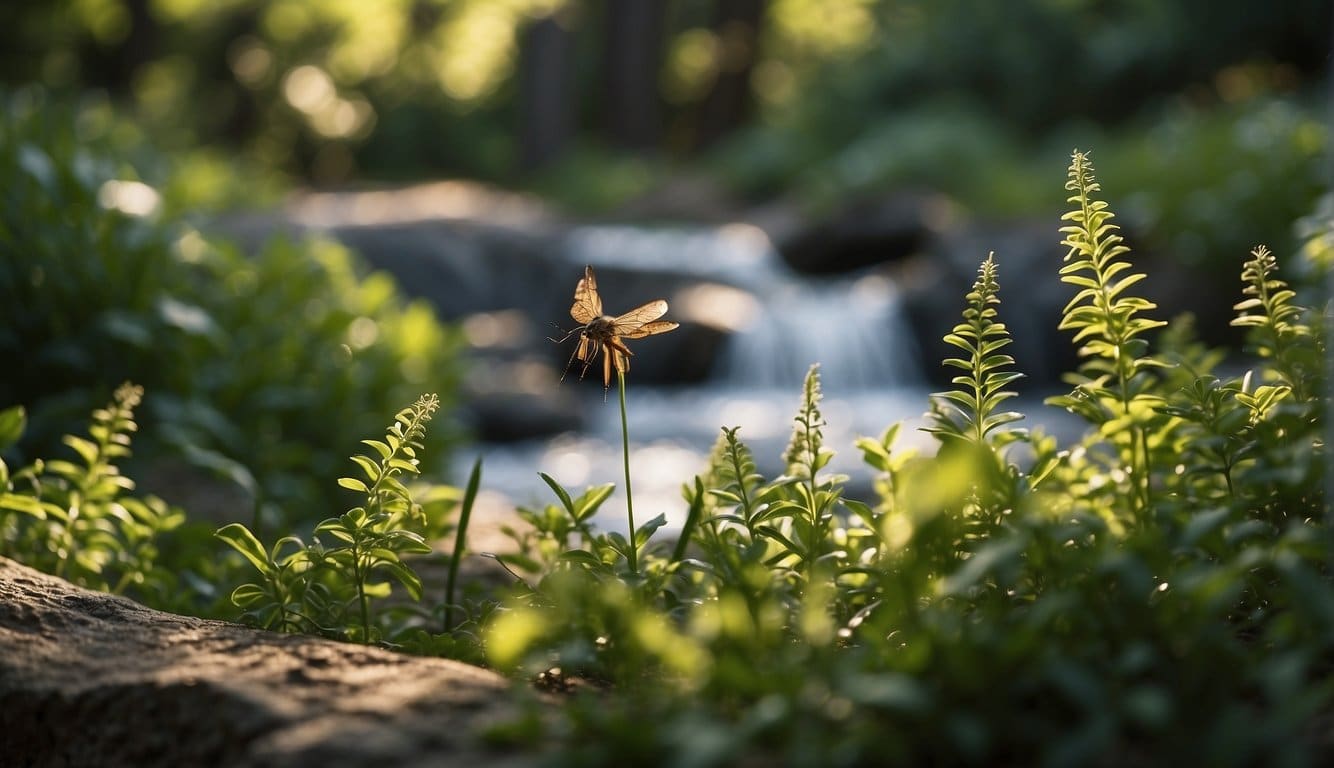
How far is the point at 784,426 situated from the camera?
411 inches

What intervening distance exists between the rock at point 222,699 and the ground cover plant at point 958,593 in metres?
0.10

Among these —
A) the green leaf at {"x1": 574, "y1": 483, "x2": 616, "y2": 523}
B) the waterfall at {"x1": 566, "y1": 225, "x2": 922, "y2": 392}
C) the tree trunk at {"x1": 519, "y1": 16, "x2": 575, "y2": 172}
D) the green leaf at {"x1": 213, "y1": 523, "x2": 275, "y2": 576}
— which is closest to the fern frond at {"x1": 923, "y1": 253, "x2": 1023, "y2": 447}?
the green leaf at {"x1": 574, "y1": 483, "x2": 616, "y2": 523}

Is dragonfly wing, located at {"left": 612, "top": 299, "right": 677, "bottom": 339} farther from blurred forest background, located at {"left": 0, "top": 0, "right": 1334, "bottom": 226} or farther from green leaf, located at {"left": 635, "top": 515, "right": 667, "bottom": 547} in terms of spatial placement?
blurred forest background, located at {"left": 0, "top": 0, "right": 1334, "bottom": 226}

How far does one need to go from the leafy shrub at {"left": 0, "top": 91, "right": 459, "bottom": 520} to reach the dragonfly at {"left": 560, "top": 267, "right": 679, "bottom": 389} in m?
1.43

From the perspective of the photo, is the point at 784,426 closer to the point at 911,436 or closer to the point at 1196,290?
the point at 911,436

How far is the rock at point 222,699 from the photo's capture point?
1.34 meters

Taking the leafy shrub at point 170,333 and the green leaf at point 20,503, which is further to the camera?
the leafy shrub at point 170,333

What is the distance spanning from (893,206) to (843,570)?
46.0ft

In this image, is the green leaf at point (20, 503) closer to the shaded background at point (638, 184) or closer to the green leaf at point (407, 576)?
the green leaf at point (407, 576)

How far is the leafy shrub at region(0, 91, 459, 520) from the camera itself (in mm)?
3588

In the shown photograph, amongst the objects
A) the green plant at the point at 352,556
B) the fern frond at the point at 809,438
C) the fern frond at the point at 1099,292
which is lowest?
the green plant at the point at 352,556

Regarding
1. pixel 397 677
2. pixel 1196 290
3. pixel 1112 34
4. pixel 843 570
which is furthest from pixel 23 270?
pixel 1112 34

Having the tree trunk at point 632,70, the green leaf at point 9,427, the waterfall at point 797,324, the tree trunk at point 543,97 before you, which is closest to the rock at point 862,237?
the waterfall at point 797,324

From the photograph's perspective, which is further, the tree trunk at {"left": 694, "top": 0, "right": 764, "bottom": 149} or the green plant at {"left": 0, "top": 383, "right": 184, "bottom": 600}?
the tree trunk at {"left": 694, "top": 0, "right": 764, "bottom": 149}
